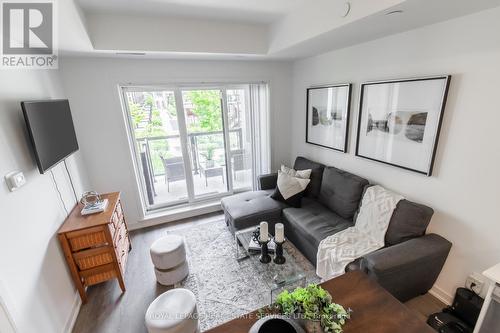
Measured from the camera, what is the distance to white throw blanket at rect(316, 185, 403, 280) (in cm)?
203

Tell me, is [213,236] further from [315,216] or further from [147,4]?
[147,4]

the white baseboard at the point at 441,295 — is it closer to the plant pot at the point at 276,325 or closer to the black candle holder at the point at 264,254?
the black candle holder at the point at 264,254

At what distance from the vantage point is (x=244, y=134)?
3.84 meters

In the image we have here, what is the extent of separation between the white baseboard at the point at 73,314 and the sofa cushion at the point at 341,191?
2732 millimetres

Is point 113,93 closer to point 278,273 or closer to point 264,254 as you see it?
point 264,254

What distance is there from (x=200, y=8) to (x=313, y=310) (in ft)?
8.36

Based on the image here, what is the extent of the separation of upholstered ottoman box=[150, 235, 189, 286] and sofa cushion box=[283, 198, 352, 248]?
125cm

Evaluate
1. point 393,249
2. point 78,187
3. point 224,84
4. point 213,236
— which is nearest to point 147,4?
point 224,84

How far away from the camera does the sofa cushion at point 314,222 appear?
235 centimetres

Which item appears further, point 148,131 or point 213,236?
point 148,131

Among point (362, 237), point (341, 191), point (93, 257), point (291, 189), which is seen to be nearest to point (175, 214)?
point (93, 257)

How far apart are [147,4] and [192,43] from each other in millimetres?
563

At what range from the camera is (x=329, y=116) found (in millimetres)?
3027

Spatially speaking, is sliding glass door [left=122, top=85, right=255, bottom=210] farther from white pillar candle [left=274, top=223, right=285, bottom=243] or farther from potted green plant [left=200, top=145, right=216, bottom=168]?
white pillar candle [left=274, top=223, right=285, bottom=243]
